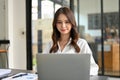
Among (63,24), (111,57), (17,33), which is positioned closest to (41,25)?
(17,33)

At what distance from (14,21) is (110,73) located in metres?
2.52

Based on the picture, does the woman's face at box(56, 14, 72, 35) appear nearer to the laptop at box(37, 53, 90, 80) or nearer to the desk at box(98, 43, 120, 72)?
the laptop at box(37, 53, 90, 80)

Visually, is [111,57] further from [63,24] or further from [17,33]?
[63,24]

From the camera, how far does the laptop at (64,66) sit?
100 cm

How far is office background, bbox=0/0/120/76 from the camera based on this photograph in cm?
432

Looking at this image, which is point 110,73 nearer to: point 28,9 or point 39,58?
point 28,9

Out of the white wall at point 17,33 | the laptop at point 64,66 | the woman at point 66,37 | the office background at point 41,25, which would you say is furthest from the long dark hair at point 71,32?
the white wall at point 17,33

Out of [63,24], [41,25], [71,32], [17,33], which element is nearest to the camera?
[63,24]

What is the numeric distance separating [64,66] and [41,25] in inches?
152

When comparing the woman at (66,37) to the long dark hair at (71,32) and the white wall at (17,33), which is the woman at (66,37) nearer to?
the long dark hair at (71,32)

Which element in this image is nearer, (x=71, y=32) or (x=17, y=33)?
(x=71, y=32)

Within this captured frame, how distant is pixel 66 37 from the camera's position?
68.7 inches

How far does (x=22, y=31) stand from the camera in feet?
15.3

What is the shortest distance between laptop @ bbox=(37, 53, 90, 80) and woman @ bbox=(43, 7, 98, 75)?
0.56 m
